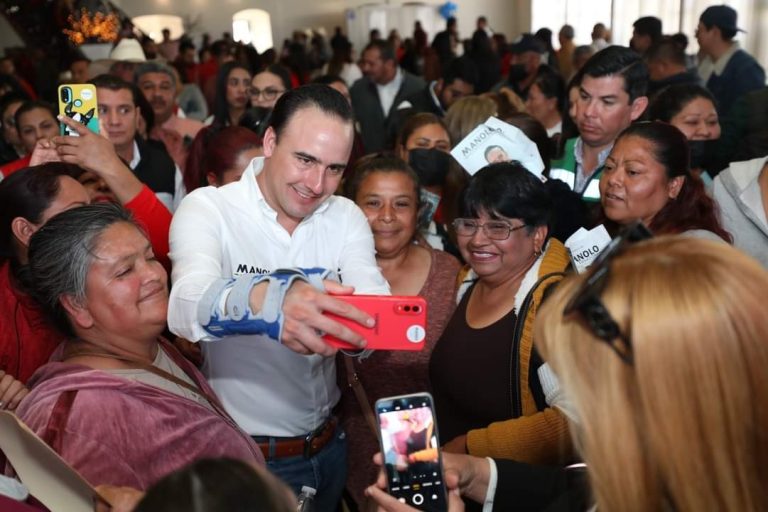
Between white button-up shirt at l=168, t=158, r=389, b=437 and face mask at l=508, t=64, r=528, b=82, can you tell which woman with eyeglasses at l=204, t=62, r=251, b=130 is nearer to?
face mask at l=508, t=64, r=528, b=82

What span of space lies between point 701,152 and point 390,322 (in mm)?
2574

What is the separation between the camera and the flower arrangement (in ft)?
44.0

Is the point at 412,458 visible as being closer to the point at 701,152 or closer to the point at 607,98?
the point at 607,98

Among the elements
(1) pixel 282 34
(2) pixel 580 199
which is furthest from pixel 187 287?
(1) pixel 282 34

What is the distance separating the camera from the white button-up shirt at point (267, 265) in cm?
196

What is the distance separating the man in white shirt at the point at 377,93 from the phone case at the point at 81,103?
3.72m

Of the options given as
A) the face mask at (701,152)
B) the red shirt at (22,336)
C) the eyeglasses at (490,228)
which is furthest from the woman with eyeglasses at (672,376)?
the face mask at (701,152)

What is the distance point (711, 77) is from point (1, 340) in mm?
5145

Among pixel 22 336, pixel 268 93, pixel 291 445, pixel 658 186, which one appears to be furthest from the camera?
pixel 268 93

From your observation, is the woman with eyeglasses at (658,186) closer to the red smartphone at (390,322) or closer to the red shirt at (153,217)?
the red smartphone at (390,322)

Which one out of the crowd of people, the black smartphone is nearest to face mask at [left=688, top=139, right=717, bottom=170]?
the crowd of people

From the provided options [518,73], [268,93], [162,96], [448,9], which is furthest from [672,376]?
[448,9]

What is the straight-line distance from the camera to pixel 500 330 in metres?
2.11

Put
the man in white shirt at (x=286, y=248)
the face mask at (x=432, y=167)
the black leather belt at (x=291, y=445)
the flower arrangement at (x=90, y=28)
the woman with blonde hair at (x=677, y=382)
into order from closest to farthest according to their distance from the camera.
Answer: the woman with blonde hair at (x=677, y=382)
the man in white shirt at (x=286, y=248)
the black leather belt at (x=291, y=445)
the face mask at (x=432, y=167)
the flower arrangement at (x=90, y=28)
